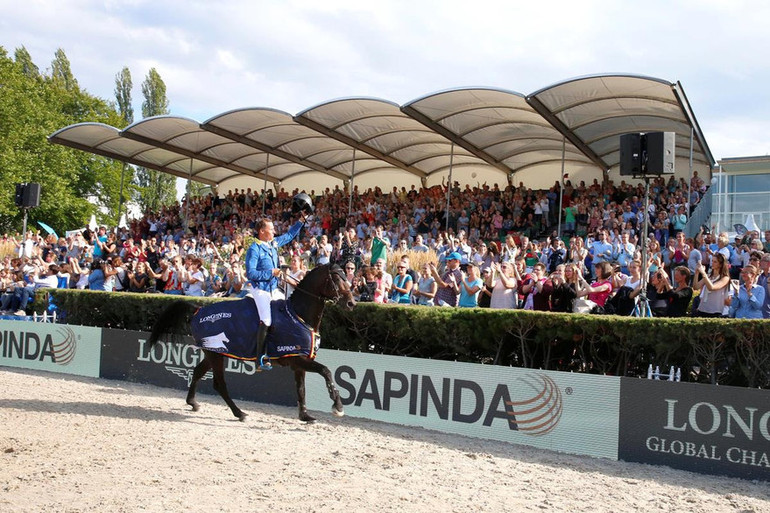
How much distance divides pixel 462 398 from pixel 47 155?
A: 3993 cm

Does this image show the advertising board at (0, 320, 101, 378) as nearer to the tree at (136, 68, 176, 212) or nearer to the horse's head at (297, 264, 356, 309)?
the horse's head at (297, 264, 356, 309)

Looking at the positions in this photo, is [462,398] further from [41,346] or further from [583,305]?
[41,346]

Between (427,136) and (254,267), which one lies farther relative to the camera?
(427,136)

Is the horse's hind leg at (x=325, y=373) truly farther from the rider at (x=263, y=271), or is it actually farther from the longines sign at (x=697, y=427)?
the longines sign at (x=697, y=427)

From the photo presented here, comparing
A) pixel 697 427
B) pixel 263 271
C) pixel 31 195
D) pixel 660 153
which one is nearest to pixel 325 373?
pixel 263 271

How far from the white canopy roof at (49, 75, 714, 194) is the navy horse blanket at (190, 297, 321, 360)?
39.1 feet

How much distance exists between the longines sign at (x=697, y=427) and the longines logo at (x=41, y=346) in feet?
31.4

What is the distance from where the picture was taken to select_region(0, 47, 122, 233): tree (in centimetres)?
3819

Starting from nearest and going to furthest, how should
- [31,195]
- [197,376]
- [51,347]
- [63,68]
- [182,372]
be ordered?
1. [197,376]
2. [182,372]
3. [51,347]
4. [31,195]
5. [63,68]

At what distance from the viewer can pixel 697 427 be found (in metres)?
7.02

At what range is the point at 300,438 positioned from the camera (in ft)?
25.9

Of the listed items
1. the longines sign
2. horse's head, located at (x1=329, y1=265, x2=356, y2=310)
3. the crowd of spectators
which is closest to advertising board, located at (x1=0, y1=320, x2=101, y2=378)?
the crowd of spectators

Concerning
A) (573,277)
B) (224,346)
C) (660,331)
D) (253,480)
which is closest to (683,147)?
(573,277)

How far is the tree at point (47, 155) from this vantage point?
38.2 m
